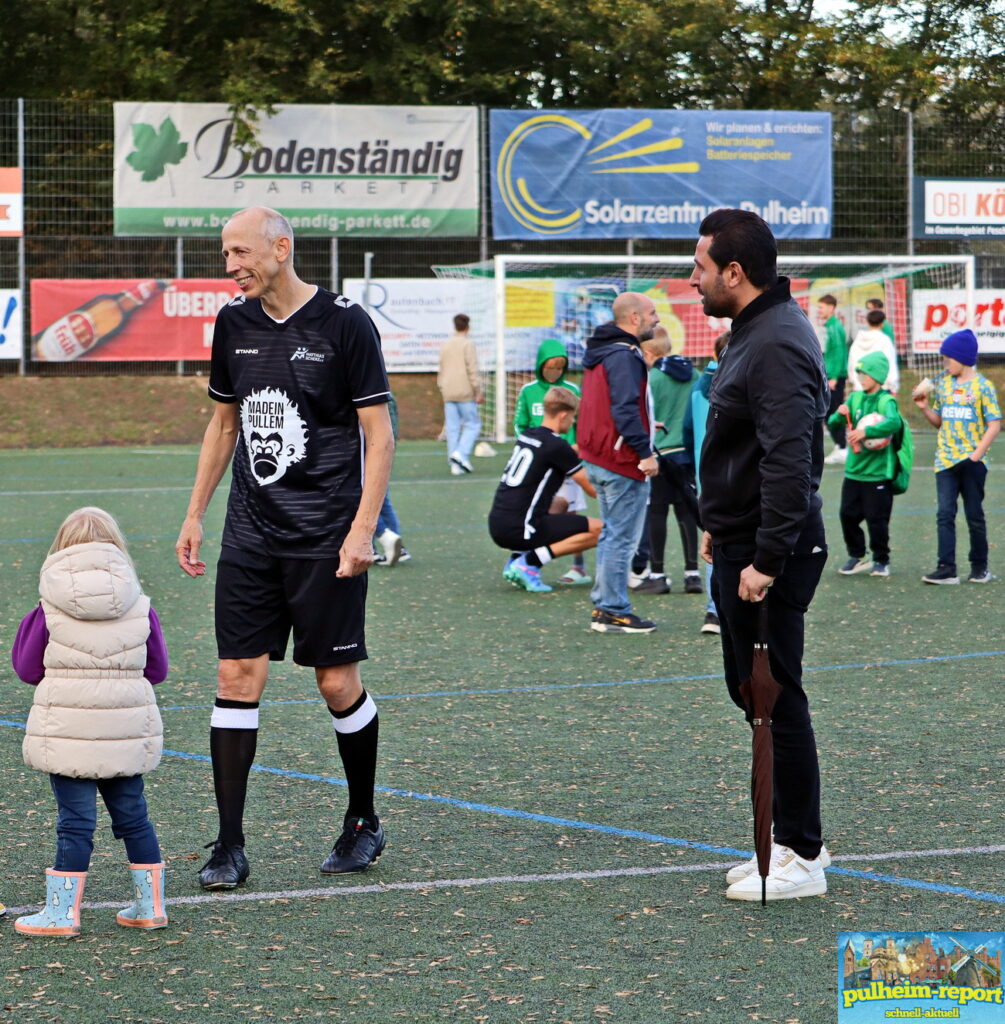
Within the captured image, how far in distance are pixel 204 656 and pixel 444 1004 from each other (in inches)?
201

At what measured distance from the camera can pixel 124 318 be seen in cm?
2578

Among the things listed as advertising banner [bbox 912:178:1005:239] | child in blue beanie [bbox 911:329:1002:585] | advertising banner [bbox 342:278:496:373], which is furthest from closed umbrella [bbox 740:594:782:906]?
advertising banner [bbox 912:178:1005:239]

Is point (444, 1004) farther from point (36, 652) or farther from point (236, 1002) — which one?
point (36, 652)

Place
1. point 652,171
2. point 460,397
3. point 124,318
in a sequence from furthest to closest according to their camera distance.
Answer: point 652,171 < point 124,318 < point 460,397

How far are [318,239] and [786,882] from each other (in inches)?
908

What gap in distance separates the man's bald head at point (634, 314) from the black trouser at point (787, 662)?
4761mm

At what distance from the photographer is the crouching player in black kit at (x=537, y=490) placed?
36.2 ft

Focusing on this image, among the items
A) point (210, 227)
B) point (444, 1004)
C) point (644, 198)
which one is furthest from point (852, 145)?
point (444, 1004)

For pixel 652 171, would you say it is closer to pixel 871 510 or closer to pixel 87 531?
pixel 871 510

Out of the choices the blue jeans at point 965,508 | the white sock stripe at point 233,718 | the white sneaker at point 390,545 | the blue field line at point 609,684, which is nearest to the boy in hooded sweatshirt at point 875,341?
the blue jeans at point 965,508

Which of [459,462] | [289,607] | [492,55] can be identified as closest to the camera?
[289,607]

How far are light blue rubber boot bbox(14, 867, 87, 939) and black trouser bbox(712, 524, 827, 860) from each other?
190 centimetres

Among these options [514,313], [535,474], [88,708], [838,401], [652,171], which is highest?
[652,171]

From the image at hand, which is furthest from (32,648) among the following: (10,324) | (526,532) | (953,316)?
(953,316)
